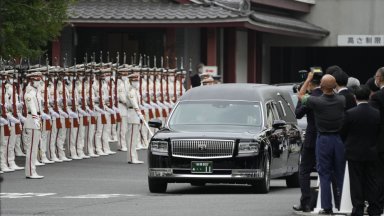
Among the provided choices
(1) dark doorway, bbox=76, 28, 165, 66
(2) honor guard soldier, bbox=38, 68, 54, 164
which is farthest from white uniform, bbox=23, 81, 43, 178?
(1) dark doorway, bbox=76, 28, 165, 66

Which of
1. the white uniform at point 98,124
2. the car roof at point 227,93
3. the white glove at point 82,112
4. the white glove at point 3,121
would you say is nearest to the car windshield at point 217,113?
the car roof at point 227,93

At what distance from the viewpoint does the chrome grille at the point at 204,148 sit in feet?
67.2

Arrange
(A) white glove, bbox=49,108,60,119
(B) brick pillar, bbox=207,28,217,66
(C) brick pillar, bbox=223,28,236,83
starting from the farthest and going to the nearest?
(C) brick pillar, bbox=223,28,236,83
(B) brick pillar, bbox=207,28,217,66
(A) white glove, bbox=49,108,60,119

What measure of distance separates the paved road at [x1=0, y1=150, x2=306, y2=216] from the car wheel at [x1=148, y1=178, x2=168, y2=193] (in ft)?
0.40

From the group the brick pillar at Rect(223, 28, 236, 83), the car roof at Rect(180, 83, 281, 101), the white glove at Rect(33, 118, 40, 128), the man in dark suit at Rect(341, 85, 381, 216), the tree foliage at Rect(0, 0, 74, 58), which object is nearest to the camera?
the man in dark suit at Rect(341, 85, 381, 216)

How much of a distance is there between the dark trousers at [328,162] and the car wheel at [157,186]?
180 inches

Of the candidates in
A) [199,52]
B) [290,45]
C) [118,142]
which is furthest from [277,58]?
[118,142]

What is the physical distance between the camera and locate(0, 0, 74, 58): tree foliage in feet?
86.7

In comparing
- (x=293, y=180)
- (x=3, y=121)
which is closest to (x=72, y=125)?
(x=3, y=121)

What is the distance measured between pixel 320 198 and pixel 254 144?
3.64 m

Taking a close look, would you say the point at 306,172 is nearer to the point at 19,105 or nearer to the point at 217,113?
the point at 217,113

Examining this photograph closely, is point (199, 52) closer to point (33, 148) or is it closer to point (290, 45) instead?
point (290, 45)

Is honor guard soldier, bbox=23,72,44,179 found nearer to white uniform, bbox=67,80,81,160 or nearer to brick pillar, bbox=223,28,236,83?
white uniform, bbox=67,80,81,160

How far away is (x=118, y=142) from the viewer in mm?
34625
